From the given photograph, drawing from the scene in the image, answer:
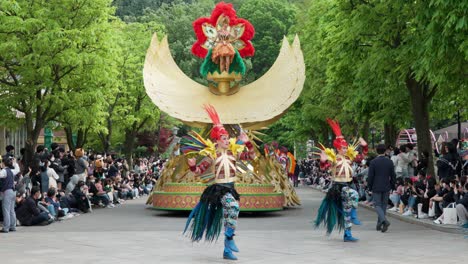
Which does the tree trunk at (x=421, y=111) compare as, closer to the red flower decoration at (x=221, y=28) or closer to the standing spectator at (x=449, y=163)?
the standing spectator at (x=449, y=163)

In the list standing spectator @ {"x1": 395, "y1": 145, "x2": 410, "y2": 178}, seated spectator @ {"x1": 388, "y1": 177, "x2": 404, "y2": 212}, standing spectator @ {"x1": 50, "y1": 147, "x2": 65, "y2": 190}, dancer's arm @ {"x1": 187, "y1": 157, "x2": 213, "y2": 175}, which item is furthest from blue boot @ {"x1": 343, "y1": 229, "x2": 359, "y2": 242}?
standing spectator @ {"x1": 50, "y1": 147, "x2": 65, "y2": 190}

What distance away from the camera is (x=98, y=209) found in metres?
26.4

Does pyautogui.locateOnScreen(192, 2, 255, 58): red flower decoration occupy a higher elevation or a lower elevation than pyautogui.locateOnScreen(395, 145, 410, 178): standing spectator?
higher

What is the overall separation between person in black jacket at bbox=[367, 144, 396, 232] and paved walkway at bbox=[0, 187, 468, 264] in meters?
0.46

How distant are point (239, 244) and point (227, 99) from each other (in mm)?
9492

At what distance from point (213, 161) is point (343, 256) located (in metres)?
2.78

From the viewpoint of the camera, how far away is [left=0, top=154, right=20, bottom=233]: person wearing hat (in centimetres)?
1759

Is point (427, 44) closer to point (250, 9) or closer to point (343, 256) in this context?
point (343, 256)

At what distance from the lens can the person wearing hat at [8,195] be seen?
17594 millimetres

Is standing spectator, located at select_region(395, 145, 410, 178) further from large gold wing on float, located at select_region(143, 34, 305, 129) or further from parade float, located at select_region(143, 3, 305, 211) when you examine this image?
large gold wing on float, located at select_region(143, 34, 305, 129)

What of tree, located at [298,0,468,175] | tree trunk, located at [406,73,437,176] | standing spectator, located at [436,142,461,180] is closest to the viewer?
tree, located at [298,0,468,175]

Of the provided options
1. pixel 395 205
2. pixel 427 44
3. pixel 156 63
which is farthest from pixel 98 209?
pixel 427 44

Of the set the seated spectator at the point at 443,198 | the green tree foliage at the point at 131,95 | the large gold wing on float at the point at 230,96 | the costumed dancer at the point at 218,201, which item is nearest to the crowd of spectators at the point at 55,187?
the large gold wing on float at the point at 230,96

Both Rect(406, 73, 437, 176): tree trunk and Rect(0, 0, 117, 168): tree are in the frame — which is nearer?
Rect(406, 73, 437, 176): tree trunk
